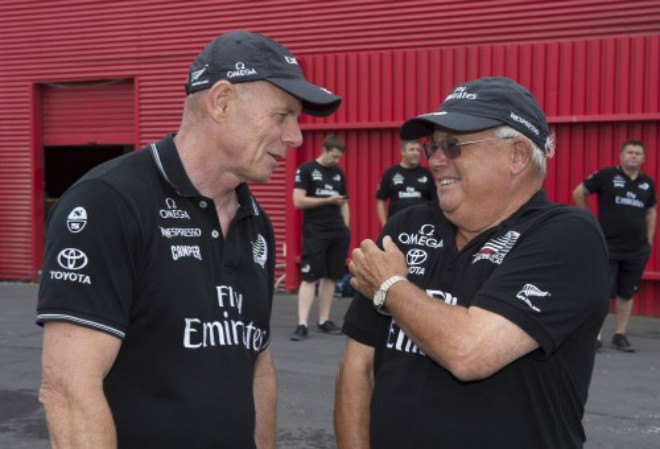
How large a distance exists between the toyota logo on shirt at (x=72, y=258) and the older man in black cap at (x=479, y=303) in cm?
90

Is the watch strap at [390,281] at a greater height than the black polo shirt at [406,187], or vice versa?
the black polo shirt at [406,187]

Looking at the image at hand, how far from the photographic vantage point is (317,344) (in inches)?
336

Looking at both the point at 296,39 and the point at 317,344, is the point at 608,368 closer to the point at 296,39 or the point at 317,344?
the point at 317,344

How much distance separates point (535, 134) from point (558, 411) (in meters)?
0.83

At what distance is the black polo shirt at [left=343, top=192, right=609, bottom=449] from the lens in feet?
7.71

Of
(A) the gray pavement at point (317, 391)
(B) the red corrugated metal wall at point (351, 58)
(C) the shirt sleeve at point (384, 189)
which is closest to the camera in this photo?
(A) the gray pavement at point (317, 391)

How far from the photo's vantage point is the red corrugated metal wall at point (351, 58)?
1043 cm

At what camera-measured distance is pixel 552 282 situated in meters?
2.36

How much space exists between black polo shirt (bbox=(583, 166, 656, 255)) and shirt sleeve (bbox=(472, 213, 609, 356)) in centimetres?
625

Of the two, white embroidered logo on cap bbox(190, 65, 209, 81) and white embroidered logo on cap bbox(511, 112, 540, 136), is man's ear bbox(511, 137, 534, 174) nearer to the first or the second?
white embroidered logo on cap bbox(511, 112, 540, 136)

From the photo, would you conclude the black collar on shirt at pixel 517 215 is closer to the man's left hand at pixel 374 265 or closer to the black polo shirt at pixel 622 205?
the man's left hand at pixel 374 265

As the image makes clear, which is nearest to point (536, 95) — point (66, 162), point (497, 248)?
point (497, 248)

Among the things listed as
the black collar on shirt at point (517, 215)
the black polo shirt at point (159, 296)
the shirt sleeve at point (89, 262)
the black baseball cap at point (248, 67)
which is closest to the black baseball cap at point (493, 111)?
the black collar on shirt at point (517, 215)

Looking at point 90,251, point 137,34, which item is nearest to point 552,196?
point 137,34
